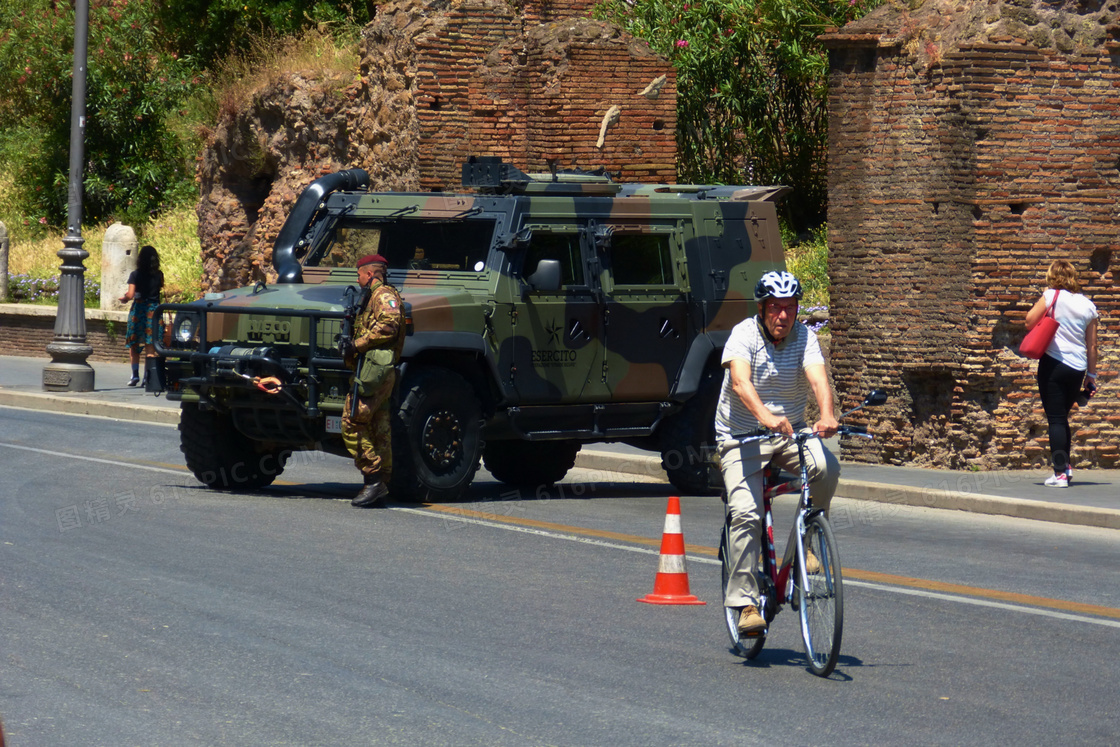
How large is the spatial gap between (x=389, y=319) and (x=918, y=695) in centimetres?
565

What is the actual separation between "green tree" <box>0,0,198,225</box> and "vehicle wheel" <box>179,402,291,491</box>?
23715 mm

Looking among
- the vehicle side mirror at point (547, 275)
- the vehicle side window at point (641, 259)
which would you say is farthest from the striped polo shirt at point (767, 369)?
the vehicle side window at point (641, 259)

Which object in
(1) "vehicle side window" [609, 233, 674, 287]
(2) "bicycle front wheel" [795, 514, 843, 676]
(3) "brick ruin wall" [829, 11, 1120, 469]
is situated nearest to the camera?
(2) "bicycle front wheel" [795, 514, 843, 676]

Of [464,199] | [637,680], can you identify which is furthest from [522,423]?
[637,680]

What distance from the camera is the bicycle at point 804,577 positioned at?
6695 millimetres

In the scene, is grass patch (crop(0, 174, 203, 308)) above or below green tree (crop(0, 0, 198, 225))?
below

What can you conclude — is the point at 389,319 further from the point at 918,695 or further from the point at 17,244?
the point at 17,244

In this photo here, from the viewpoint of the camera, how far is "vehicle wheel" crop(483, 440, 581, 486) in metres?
13.8

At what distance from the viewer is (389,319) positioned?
1127 cm

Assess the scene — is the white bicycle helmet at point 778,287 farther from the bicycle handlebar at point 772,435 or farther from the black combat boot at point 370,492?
the black combat boot at point 370,492

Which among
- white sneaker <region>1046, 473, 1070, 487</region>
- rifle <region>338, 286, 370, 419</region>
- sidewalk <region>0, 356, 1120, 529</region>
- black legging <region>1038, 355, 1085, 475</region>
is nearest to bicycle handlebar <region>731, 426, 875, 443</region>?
rifle <region>338, 286, 370, 419</region>

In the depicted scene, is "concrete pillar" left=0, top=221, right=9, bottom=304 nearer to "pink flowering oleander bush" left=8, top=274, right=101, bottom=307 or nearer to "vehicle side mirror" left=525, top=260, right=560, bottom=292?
"pink flowering oleander bush" left=8, top=274, right=101, bottom=307

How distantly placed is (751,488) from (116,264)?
23.3 meters

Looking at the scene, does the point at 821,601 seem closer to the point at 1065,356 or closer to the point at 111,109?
the point at 1065,356
